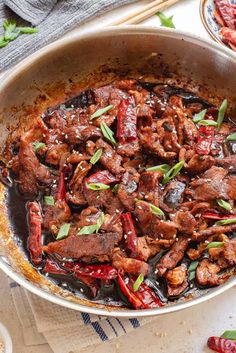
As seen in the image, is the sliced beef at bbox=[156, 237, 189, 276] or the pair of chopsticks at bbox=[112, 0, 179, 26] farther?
the pair of chopsticks at bbox=[112, 0, 179, 26]

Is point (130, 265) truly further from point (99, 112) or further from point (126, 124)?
point (99, 112)

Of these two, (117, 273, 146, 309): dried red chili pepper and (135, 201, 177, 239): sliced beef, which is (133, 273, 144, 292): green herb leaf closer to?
(117, 273, 146, 309): dried red chili pepper

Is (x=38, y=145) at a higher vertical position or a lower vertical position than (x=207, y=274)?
higher

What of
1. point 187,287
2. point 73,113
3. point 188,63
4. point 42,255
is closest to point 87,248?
point 42,255

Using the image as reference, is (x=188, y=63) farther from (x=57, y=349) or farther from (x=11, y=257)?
(x=57, y=349)

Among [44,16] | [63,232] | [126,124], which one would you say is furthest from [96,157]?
[44,16]

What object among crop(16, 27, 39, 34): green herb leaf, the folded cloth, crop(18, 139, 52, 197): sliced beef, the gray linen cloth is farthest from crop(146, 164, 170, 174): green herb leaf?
crop(16, 27, 39, 34): green herb leaf
